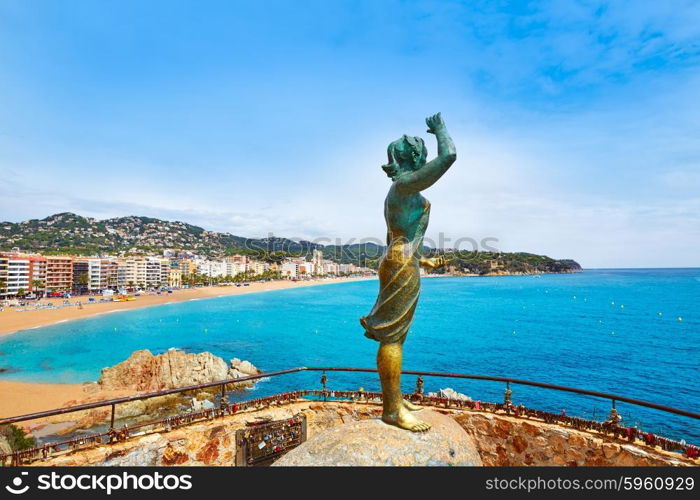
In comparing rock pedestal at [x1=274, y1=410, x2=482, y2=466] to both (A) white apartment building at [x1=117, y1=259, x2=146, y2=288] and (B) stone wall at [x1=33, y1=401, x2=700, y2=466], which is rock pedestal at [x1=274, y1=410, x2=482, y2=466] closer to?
(B) stone wall at [x1=33, y1=401, x2=700, y2=466]

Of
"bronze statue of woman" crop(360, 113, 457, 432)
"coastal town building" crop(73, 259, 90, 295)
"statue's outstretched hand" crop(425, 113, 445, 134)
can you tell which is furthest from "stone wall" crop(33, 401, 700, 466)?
"coastal town building" crop(73, 259, 90, 295)

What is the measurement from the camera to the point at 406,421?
16.5 feet

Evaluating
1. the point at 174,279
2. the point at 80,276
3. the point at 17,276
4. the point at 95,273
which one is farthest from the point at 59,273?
the point at 174,279

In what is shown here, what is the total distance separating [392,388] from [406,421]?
0.42 metres

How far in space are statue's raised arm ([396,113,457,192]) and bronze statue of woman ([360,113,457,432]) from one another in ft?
0.48

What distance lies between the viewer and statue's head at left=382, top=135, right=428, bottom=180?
536cm

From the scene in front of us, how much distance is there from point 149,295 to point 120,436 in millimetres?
92452

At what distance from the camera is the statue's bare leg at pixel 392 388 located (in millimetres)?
5108

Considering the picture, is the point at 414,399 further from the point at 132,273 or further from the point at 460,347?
the point at 132,273

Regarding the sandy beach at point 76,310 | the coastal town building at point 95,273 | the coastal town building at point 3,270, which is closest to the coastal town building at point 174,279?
the coastal town building at point 95,273

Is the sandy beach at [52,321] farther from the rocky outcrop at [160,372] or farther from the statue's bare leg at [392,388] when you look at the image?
the statue's bare leg at [392,388]

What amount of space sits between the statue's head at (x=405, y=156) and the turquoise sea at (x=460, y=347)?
11874 mm

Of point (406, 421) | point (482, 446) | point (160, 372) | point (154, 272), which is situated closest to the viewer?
point (406, 421)
